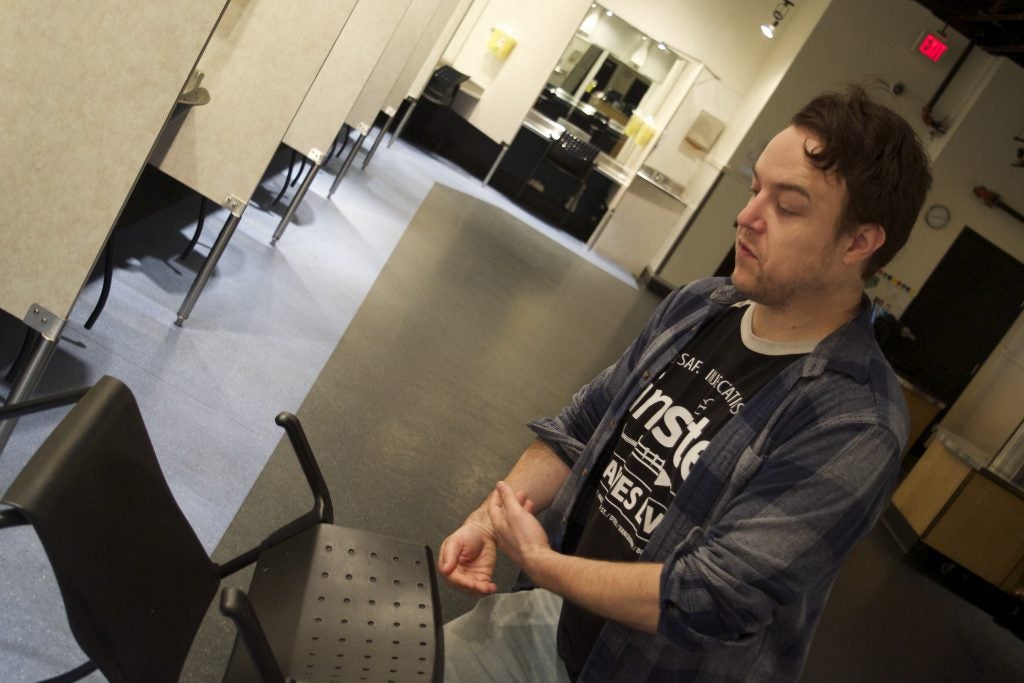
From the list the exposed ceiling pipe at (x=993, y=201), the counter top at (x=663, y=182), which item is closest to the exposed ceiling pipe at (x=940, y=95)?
the exposed ceiling pipe at (x=993, y=201)

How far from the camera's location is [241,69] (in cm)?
333

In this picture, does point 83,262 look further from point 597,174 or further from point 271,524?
point 597,174

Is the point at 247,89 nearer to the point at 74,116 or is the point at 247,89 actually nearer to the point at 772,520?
the point at 74,116

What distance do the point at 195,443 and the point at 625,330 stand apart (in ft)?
17.3

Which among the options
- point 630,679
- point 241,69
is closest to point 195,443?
point 241,69

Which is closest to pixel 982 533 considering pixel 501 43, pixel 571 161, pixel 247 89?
pixel 247 89

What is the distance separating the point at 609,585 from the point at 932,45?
1001 cm

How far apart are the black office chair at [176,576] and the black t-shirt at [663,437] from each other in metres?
0.29

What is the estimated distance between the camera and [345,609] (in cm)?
150

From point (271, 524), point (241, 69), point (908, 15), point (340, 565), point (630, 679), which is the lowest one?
point (271, 524)

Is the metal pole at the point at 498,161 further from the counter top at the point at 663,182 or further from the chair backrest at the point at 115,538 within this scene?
the chair backrest at the point at 115,538

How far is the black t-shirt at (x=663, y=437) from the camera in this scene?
1.41 m

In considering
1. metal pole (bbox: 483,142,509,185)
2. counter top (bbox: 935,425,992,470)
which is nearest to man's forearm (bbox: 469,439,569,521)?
counter top (bbox: 935,425,992,470)

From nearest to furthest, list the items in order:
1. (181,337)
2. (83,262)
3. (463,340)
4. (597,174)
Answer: (83,262) < (181,337) < (463,340) < (597,174)
